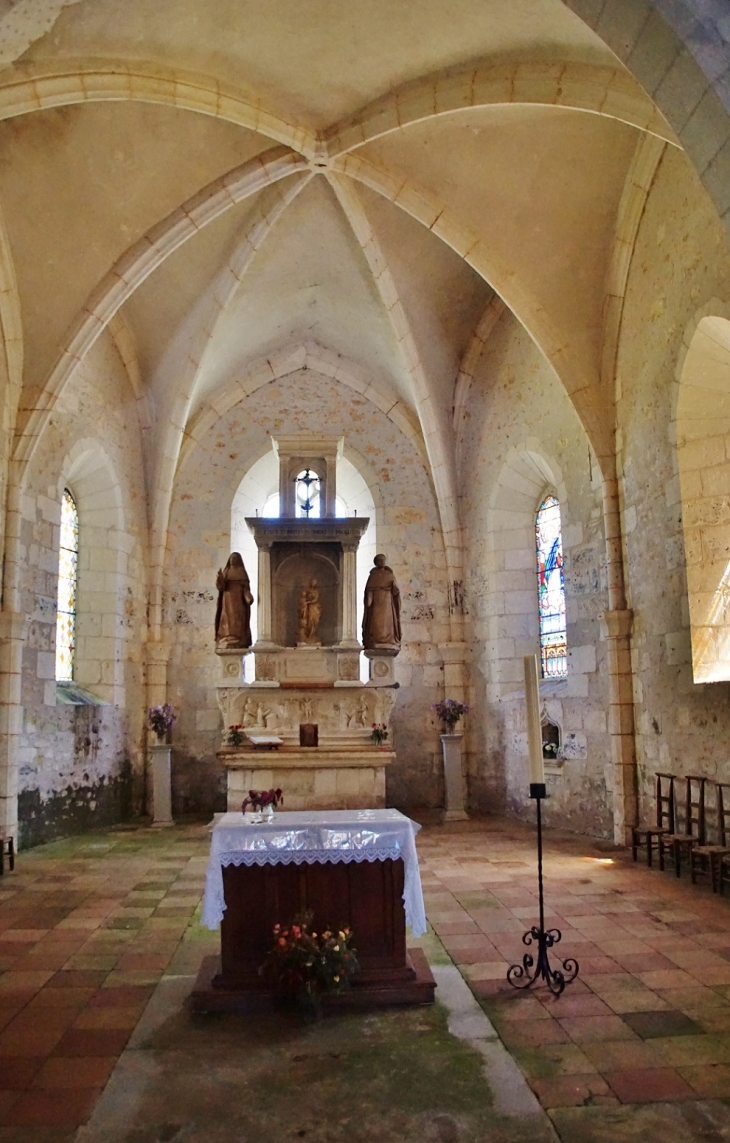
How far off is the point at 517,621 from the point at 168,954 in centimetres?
798

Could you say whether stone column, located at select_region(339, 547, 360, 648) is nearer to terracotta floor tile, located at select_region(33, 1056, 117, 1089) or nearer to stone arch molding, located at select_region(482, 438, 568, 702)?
stone arch molding, located at select_region(482, 438, 568, 702)

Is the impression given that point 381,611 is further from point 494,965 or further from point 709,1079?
point 709,1079

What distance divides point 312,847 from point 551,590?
27.1 feet

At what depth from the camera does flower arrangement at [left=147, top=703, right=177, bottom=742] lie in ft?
38.9

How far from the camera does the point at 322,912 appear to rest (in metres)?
4.73

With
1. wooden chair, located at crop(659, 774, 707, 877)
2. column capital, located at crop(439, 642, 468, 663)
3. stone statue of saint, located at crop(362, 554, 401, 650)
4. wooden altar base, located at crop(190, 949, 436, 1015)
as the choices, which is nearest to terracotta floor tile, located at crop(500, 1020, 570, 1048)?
wooden altar base, located at crop(190, 949, 436, 1015)

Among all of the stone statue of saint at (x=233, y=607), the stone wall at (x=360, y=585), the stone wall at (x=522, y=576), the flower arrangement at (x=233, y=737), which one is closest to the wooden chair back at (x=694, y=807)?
the stone wall at (x=522, y=576)

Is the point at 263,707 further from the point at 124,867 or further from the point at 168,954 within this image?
the point at 168,954

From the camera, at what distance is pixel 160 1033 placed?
4113mm

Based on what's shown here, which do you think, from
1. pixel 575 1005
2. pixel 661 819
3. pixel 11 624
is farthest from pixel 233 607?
pixel 575 1005

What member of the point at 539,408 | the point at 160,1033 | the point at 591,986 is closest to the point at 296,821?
the point at 160,1033

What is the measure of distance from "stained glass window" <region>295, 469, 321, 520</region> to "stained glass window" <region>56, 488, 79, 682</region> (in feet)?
10.9

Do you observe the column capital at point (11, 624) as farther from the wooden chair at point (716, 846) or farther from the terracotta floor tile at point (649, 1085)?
the terracotta floor tile at point (649, 1085)

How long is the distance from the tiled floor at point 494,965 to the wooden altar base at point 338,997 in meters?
0.31
